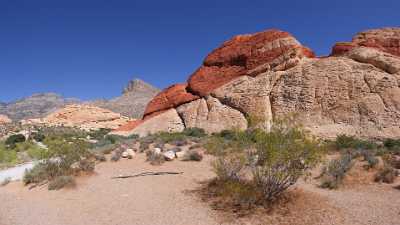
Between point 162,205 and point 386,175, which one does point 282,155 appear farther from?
point 386,175

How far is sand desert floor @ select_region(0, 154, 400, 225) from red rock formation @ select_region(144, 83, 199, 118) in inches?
752

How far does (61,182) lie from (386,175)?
10954mm

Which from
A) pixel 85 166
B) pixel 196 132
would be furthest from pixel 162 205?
pixel 196 132

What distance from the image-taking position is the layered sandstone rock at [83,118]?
5212 cm

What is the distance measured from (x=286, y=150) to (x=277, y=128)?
850 mm

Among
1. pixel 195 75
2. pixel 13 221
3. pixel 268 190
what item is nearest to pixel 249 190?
pixel 268 190

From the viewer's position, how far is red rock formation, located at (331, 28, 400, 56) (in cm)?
2284

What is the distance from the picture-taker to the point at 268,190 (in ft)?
27.4

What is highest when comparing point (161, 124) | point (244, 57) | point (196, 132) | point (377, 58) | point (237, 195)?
point (244, 57)

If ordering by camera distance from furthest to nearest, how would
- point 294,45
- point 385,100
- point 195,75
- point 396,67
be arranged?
point 195,75
point 294,45
point 396,67
point 385,100

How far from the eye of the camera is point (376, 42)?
23.4 meters

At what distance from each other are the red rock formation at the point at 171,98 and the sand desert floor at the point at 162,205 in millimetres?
19089

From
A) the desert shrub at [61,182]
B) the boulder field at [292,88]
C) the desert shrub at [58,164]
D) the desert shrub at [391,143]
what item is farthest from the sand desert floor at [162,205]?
the boulder field at [292,88]

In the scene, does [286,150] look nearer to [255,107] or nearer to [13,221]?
[13,221]
